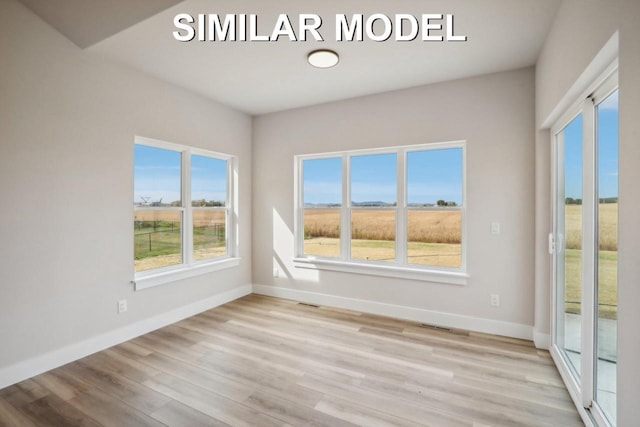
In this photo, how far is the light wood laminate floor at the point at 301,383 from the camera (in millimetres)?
1955

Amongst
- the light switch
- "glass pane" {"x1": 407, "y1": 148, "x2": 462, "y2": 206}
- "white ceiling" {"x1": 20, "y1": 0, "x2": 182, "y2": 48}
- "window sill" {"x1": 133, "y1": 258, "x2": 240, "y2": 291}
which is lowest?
"window sill" {"x1": 133, "y1": 258, "x2": 240, "y2": 291}

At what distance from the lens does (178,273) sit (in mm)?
3588

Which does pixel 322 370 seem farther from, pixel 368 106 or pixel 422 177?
pixel 368 106

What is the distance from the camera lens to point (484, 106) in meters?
3.22

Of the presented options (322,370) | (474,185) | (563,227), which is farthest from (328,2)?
(322,370)

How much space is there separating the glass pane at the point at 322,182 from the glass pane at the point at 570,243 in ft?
7.86

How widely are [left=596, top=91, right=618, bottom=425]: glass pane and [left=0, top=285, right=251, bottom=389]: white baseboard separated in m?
3.79

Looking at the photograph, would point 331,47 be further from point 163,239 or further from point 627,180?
point 163,239

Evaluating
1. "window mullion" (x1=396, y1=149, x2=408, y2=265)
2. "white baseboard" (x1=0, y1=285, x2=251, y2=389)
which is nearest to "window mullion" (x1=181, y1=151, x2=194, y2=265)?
"white baseboard" (x1=0, y1=285, x2=251, y2=389)

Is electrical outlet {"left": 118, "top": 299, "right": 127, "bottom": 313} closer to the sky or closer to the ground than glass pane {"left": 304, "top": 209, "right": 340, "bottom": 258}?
closer to the ground

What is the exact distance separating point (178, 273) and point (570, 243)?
12.6ft

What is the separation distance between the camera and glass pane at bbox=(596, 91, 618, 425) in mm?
1610

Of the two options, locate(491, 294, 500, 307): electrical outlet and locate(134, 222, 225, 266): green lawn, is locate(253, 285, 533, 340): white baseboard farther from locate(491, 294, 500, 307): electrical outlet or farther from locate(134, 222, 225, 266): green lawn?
locate(134, 222, 225, 266): green lawn

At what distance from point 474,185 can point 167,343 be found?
356cm
